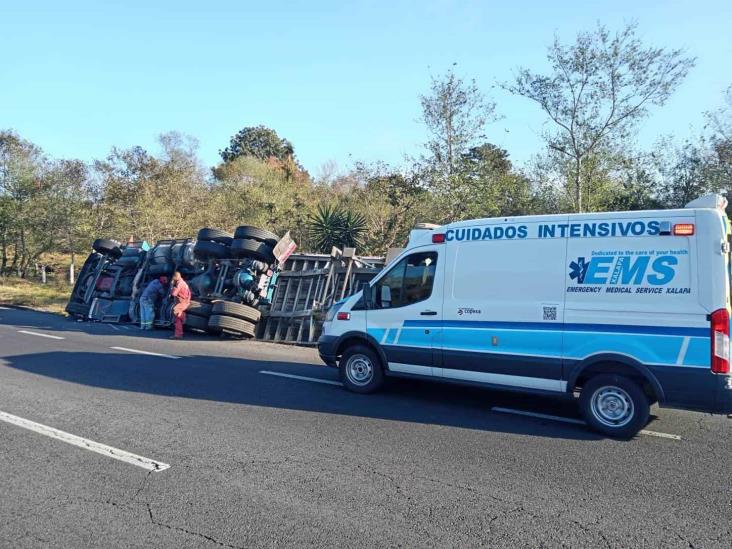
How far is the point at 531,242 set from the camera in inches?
253

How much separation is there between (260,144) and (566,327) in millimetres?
69029

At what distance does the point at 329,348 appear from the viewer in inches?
313

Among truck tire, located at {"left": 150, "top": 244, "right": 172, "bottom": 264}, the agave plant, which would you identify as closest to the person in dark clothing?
truck tire, located at {"left": 150, "top": 244, "right": 172, "bottom": 264}

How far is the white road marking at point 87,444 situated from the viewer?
4.85m

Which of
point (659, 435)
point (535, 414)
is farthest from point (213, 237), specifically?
point (659, 435)

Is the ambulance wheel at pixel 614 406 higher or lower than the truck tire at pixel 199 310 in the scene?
lower

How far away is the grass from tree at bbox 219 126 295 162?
39769mm

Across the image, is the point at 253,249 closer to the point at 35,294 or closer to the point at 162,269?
the point at 162,269

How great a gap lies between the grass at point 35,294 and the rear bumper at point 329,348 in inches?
657

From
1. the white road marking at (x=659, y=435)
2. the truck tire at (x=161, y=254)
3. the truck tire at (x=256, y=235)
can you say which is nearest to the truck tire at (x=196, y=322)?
Answer: the truck tire at (x=256, y=235)

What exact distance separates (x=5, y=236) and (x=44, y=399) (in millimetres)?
31438

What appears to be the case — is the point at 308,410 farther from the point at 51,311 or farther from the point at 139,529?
the point at 51,311

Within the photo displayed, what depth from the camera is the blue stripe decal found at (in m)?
5.46

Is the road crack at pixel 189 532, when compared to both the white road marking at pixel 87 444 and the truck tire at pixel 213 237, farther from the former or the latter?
the truck tire at pixel 213 237
